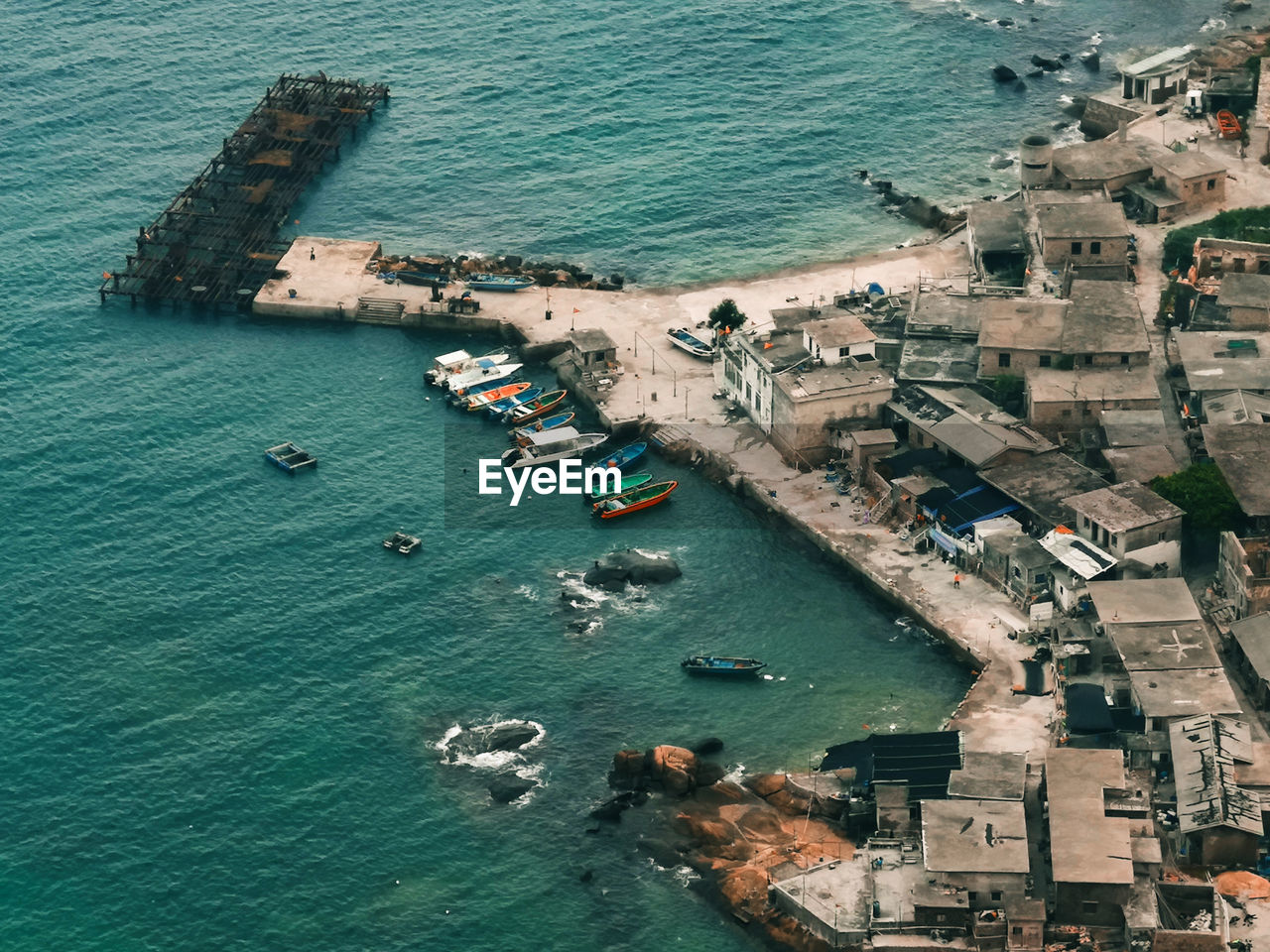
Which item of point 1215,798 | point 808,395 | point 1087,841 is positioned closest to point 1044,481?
point 808,395

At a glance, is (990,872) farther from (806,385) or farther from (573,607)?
(806,385)

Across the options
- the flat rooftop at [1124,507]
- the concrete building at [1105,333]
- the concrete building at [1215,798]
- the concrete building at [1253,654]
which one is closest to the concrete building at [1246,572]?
the concrete building at [1253,654]

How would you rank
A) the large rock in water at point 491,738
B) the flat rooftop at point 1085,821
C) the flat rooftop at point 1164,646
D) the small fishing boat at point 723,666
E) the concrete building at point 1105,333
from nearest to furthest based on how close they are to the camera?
the flat rooftop at point 1085,821 → the flat rooftop at point 1164,646 → the large rock in water at point 491,738 → the small fishing boat at point 723,666 → the concrete building at point 1105,333

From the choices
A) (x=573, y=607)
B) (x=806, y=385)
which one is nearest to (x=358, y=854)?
(x=573, y=607)

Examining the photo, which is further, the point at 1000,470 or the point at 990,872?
the point at 1000,470

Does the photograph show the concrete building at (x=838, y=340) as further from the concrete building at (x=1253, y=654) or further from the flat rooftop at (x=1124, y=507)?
the concrete building at (x=1253, y=654)

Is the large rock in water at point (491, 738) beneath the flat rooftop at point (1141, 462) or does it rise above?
beneath

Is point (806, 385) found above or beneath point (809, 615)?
above
